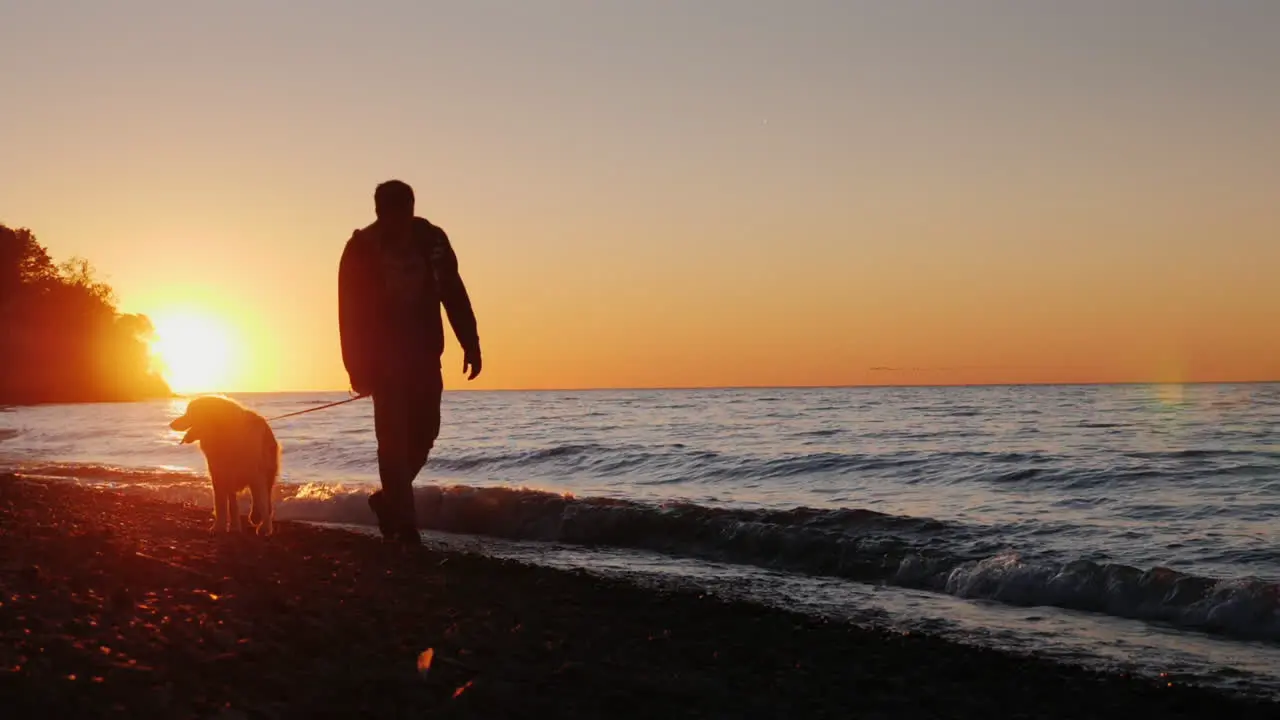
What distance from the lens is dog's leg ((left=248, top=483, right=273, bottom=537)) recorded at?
27.1ft

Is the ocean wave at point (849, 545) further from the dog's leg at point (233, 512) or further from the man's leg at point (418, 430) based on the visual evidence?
the dog's leg at point (233, 512)

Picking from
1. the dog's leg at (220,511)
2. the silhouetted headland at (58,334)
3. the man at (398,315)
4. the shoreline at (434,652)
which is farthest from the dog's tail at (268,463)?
the silhouetted headland at (58,334)

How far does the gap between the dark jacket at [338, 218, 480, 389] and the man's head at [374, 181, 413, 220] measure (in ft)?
0.38

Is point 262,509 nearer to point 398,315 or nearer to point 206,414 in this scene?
point 206,414

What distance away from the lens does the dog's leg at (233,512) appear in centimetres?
820

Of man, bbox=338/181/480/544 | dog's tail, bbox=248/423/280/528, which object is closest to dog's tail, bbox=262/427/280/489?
dog's tail, bbox=248/423/280/528

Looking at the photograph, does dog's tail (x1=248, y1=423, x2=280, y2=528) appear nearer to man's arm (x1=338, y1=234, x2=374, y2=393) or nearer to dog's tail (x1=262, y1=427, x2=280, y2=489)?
dog's tail (x1=262, y1=427, x2=280, y2=489)

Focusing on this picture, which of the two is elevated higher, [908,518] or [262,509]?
[262,509]

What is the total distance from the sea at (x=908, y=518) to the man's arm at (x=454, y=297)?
6.72 feet

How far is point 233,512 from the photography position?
27.3ft

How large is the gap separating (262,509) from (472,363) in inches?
94.8

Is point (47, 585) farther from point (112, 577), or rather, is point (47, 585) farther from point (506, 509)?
point (506, 509)

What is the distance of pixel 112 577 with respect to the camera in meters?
5.05

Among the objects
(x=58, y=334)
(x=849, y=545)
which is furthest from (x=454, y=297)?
(x=58, y=334)
